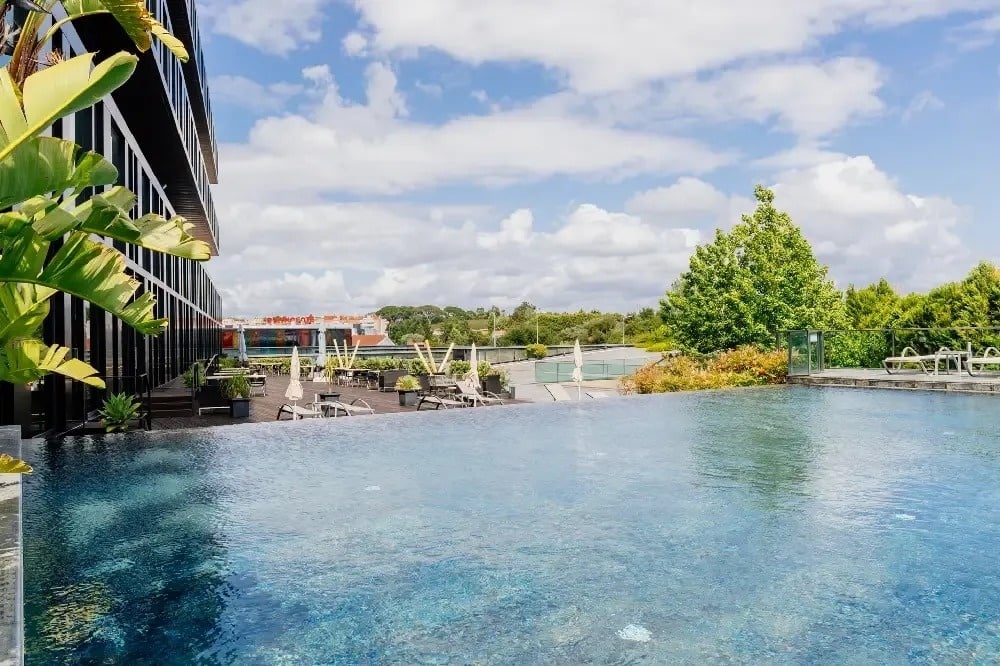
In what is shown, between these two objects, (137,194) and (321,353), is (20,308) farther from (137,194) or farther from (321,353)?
(321,353)

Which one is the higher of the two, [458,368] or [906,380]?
[458,368]

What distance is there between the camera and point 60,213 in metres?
3.82

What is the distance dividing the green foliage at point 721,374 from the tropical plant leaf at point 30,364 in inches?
603

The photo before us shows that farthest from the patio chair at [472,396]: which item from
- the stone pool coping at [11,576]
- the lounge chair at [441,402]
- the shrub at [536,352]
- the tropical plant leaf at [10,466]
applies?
the shrub at [536,352]

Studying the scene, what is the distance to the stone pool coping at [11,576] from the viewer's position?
2549 mm

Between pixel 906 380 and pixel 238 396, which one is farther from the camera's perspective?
pixel 906 380

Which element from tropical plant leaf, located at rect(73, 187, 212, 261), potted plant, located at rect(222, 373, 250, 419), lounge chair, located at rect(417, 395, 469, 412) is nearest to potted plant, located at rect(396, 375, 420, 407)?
lounge chair, located at rect(417, 395, 469, 412)

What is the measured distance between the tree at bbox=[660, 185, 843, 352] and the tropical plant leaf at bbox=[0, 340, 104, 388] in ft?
82.4

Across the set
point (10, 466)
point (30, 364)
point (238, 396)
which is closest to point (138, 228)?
point (10, 466)

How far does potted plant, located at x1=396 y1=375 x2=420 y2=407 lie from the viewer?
54.5 ft

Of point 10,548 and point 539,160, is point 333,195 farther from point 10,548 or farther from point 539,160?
point 10,548

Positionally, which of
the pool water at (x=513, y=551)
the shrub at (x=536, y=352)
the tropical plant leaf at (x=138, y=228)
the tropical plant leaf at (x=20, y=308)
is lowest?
the pool water at (x=513, y=551)

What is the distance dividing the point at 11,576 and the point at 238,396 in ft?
37.2

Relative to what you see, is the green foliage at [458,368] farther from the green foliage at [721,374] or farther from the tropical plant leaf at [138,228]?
the tropical plant leaf at [138,228]
